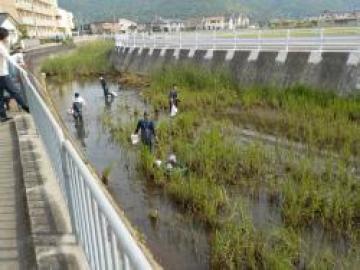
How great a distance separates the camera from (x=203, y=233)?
766 cm

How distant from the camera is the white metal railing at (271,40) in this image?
16609 millimetres

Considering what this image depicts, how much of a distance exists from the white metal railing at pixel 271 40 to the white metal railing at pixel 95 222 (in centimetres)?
1443

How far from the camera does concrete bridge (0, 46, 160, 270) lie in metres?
2.51

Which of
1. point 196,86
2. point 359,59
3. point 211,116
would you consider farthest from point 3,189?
point 196,86

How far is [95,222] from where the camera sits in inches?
116

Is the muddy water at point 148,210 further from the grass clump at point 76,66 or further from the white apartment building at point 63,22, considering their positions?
the white apartment building at point 63,22

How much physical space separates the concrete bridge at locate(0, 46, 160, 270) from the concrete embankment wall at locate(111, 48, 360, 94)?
12.2 metres

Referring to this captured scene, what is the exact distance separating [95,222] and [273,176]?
7.15m

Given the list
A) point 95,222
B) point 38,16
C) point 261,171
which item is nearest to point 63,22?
point 38,16

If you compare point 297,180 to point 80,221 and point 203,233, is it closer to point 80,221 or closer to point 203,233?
point 203,233

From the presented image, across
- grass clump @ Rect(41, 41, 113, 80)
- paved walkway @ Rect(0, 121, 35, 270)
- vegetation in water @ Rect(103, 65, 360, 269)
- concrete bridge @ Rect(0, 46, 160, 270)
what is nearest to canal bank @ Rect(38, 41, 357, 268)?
vegetation in water @ Rect(103, 65, 360, 269)

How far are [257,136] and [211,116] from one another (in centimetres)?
340

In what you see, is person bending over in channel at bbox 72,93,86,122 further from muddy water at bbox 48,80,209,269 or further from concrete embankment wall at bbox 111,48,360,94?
concrete embankment wall at bbox 111,48,360,94

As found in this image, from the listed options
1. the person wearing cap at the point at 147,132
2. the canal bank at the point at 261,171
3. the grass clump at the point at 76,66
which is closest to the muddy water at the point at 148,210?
the canal bank at the point at 261,171
